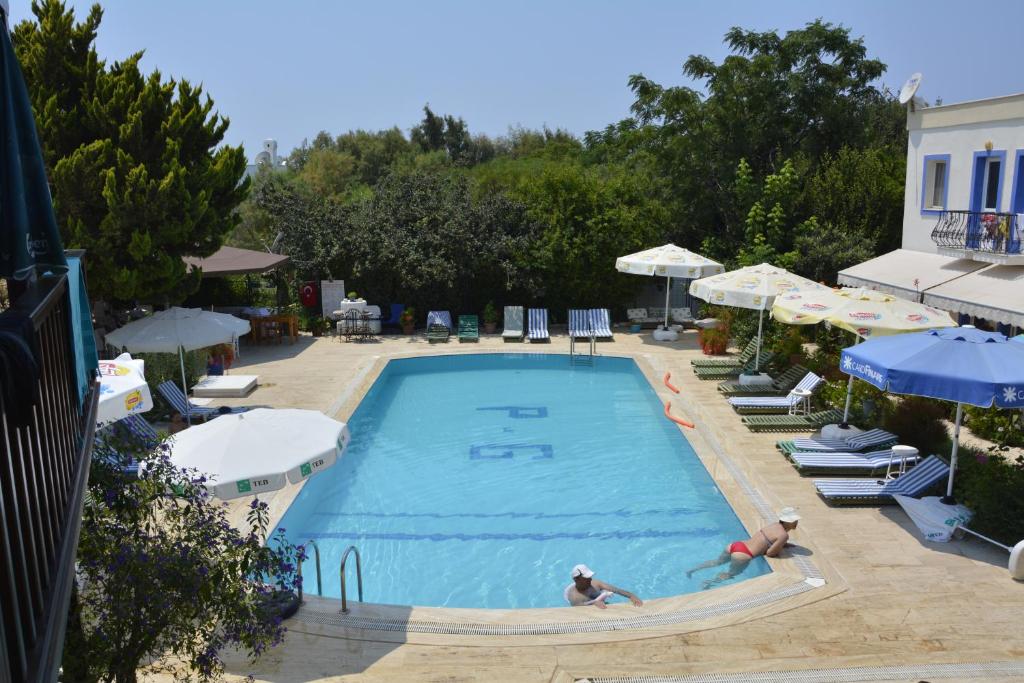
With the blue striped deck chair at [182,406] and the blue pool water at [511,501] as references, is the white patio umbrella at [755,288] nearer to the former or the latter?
the blue pool water at [511,501]

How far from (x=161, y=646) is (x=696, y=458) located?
1061 cm

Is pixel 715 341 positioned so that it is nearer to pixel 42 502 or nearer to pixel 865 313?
pixel 865 313

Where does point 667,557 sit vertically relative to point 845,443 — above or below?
below

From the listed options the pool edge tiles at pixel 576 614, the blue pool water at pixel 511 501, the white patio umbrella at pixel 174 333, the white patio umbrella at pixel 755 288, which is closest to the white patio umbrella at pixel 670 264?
the white patio umbrella at pixel 755 288

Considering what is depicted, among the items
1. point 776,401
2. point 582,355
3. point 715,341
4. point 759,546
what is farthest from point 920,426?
point 582,355

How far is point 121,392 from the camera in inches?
452

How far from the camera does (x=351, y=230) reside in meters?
26.9

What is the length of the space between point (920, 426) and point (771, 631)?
6.94 m

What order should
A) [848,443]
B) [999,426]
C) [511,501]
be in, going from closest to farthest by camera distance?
1. [511,501]
2. [848,443]
3. [999,426]

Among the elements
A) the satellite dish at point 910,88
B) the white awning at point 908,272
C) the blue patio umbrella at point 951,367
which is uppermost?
the satellite dish at point 910,88

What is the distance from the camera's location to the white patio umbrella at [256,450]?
30.4ft

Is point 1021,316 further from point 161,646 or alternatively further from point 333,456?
point 161,646

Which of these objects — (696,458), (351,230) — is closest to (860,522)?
(696,458)

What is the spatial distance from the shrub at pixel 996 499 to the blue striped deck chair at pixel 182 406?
12.5 meters
